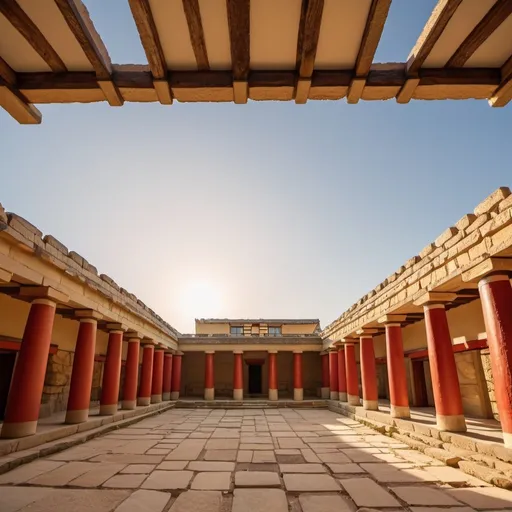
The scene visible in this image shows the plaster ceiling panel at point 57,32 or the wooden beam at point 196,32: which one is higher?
the wooden beam at point 196,32

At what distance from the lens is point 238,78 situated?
2562 mm

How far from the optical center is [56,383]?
35.9 feet

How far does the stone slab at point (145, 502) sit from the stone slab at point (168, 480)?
0.71ft

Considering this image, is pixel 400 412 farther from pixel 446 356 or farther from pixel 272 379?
pixel 272 379

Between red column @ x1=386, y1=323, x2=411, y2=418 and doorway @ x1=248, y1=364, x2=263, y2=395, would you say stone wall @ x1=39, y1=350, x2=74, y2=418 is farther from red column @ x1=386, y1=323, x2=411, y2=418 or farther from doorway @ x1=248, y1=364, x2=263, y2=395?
doorway @ x1=248, y1=364, x2=263, y2=395

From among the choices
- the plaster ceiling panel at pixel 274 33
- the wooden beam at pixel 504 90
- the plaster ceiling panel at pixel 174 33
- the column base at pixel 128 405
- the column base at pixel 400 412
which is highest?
the plaster ceiling panel at pixel 274 33

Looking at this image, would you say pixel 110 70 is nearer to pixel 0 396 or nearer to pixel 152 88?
pixel 152 88

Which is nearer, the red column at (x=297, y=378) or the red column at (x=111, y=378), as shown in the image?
the red column at (x=111, y=378)

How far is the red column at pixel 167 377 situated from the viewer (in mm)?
18419

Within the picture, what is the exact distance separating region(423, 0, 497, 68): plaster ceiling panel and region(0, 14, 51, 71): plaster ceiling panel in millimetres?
2782

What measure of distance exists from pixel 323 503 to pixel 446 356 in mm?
4821

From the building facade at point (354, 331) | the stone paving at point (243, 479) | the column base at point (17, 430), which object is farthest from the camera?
the column base at point (17, 430)

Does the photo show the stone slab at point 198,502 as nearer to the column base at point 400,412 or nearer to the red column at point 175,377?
the column base at point 400,412

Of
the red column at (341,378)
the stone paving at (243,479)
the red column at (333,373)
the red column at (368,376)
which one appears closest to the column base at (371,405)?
the red column at (368,376)
